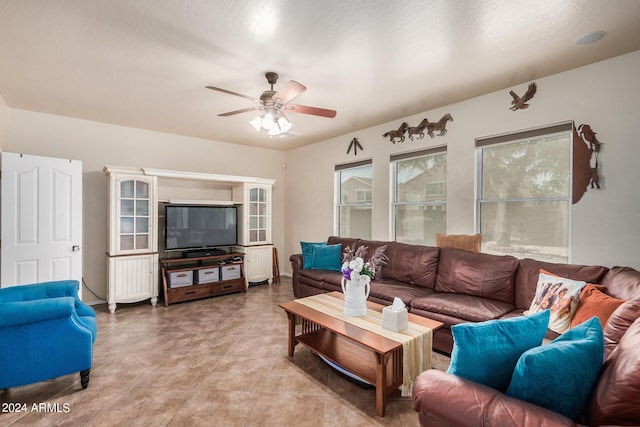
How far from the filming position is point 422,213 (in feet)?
13.5

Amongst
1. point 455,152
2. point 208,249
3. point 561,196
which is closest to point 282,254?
point 208,249

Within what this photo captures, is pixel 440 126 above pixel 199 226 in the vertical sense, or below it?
above

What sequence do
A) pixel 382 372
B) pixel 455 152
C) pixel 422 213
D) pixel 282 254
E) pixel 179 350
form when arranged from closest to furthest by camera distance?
pixel 382 372
pixel 179 350
pixel 455 152
pixel 422 213
pixel 282 254

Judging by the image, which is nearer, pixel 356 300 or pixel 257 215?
pixel 356 300

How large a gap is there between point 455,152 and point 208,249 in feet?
13.3

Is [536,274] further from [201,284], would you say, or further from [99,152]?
[99,152]

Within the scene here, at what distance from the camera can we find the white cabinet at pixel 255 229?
5238 mm

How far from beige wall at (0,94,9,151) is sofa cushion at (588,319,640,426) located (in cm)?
536

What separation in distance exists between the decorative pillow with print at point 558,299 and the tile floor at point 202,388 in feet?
2.95

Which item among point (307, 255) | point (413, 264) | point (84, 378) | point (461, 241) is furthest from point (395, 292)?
point (84, 378)

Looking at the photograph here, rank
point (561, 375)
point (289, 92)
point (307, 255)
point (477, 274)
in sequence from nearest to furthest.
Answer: point (561, 375)
point (289, 92)
point (477, 274)
point (307, 255)

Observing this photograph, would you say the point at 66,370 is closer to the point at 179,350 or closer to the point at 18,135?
the point at 179,350

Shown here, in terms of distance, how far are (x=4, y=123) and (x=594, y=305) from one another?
598cm

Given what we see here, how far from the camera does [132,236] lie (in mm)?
4199
